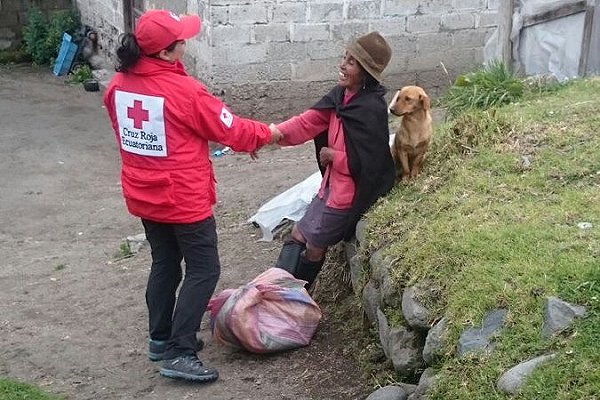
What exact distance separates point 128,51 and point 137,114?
0.29 metres

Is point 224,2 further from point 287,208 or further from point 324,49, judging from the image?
point 287,208

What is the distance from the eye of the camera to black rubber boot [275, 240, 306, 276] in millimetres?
5215

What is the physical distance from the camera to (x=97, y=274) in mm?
6648

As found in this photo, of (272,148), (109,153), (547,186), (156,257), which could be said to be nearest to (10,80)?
(109,153)

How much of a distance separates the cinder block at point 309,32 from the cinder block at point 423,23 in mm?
987

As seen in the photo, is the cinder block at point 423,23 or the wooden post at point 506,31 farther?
the cinder block at point 423,23

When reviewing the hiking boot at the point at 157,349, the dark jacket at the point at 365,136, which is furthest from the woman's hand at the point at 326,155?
the hiking boot at the point at 157,349

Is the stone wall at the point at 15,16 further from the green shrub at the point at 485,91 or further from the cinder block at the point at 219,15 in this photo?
the green shrub at the point at 485,91

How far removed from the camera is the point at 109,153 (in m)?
10.3

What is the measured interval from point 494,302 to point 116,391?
6.80 ft

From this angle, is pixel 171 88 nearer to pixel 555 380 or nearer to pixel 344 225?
pixel 344 225

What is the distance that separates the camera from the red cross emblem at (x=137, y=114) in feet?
14.3

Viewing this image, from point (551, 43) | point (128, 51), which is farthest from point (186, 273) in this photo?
point (551, 43)

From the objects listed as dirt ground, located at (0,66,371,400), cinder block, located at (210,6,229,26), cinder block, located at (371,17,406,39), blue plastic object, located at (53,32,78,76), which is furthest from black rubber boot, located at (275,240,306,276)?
blue plastic object, located at (53,32,78,76)
